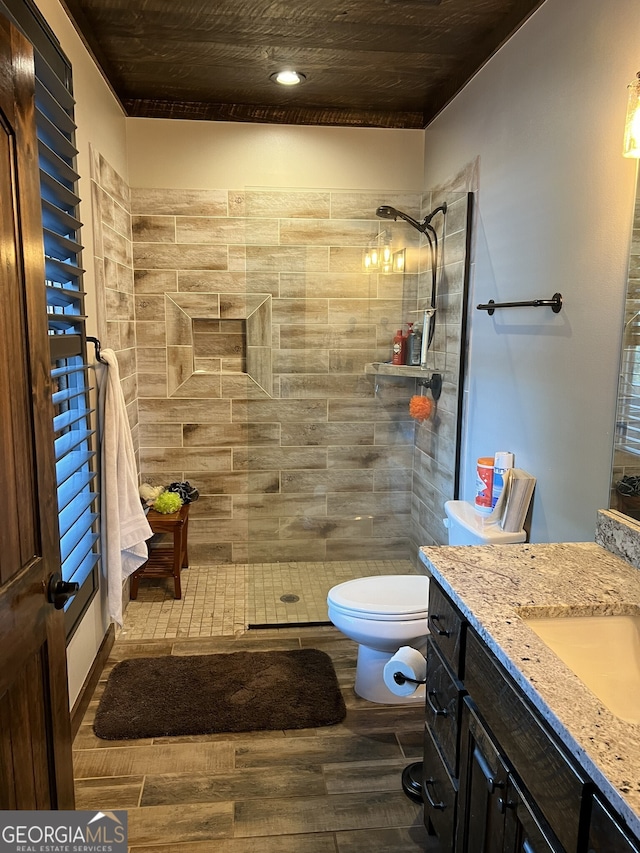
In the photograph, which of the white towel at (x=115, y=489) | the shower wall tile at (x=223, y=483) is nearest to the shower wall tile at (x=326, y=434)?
the shower wall tile at (x=223, y=483)

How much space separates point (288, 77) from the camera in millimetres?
3164

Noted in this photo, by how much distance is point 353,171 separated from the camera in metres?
3.77

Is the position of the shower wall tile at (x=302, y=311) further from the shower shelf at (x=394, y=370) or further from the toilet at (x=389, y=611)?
the toilet at (x=389, y=611)

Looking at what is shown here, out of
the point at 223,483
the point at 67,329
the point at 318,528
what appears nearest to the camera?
the point at 67,329

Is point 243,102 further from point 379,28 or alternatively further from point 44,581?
point 44,581

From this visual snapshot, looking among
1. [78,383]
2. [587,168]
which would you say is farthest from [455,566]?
[78,383]

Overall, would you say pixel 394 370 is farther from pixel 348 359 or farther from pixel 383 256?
pixel 383 256

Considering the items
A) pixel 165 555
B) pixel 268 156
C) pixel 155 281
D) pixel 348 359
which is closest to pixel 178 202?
pixel 155 281

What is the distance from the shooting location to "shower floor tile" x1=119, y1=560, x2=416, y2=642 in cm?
325

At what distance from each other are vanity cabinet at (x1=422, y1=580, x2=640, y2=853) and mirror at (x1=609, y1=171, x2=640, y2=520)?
0.59 meters

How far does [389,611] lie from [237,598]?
1390 millimetres

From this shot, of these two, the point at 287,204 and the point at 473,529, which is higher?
the point at 287,204

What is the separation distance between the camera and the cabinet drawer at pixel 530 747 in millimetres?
998

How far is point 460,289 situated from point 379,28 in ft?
3.82
